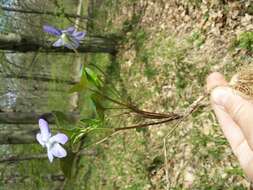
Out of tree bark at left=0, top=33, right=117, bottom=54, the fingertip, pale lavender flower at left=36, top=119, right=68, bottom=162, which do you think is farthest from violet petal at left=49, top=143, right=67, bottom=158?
tree bark at left=0, top=33, right=117, bottom=54

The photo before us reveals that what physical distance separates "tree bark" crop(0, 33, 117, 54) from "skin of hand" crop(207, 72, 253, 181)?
3.36 meters

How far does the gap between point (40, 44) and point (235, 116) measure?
3975 mm

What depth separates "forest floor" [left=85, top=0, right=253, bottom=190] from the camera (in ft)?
10.2

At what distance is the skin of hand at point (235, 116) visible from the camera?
1318 mm

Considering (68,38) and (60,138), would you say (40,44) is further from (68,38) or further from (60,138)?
(60,138)

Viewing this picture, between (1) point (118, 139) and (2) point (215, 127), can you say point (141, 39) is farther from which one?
(2) point (215, 127)

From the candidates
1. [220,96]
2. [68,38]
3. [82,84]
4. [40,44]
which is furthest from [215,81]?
[40,44]

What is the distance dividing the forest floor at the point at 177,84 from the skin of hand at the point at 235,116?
0.50m

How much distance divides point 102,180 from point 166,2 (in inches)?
89.9

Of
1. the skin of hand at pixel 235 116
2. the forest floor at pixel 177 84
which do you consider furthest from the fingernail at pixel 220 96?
the forest floor at pixel 177 84

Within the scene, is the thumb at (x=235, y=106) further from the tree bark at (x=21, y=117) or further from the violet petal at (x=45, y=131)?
the tree bark at (x=21, y=117)

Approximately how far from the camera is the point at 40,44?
507cm

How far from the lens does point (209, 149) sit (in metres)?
3.11

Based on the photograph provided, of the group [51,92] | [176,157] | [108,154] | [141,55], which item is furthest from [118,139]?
[51,92]
